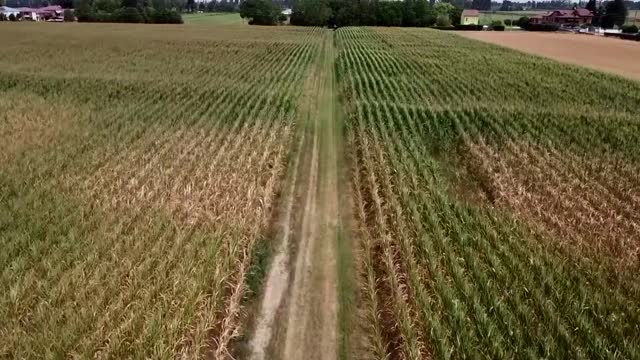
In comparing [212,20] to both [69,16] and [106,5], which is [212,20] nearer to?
[106,5]

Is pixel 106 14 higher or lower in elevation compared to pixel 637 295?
higher

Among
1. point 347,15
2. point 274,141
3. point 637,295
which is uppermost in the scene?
point 347,15

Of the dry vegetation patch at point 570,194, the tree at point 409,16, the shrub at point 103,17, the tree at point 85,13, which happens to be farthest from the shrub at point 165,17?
the dry vegetation patch at point 570,194

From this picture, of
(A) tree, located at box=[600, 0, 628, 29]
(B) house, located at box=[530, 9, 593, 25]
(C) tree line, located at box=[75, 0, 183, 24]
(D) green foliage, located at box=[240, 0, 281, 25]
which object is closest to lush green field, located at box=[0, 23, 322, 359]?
(D) green foliage, located at box=[240, 0, 281, 25]

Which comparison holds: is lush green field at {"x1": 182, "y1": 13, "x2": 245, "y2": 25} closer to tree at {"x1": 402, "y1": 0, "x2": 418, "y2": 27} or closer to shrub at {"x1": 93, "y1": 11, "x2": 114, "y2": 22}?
shrub at {"x1": 93, "y1": 11, "x2": 114, "y2": 22}

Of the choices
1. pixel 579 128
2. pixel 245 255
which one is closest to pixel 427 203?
pixel 245 255

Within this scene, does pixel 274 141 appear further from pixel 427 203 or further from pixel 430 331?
pixel 430 331
